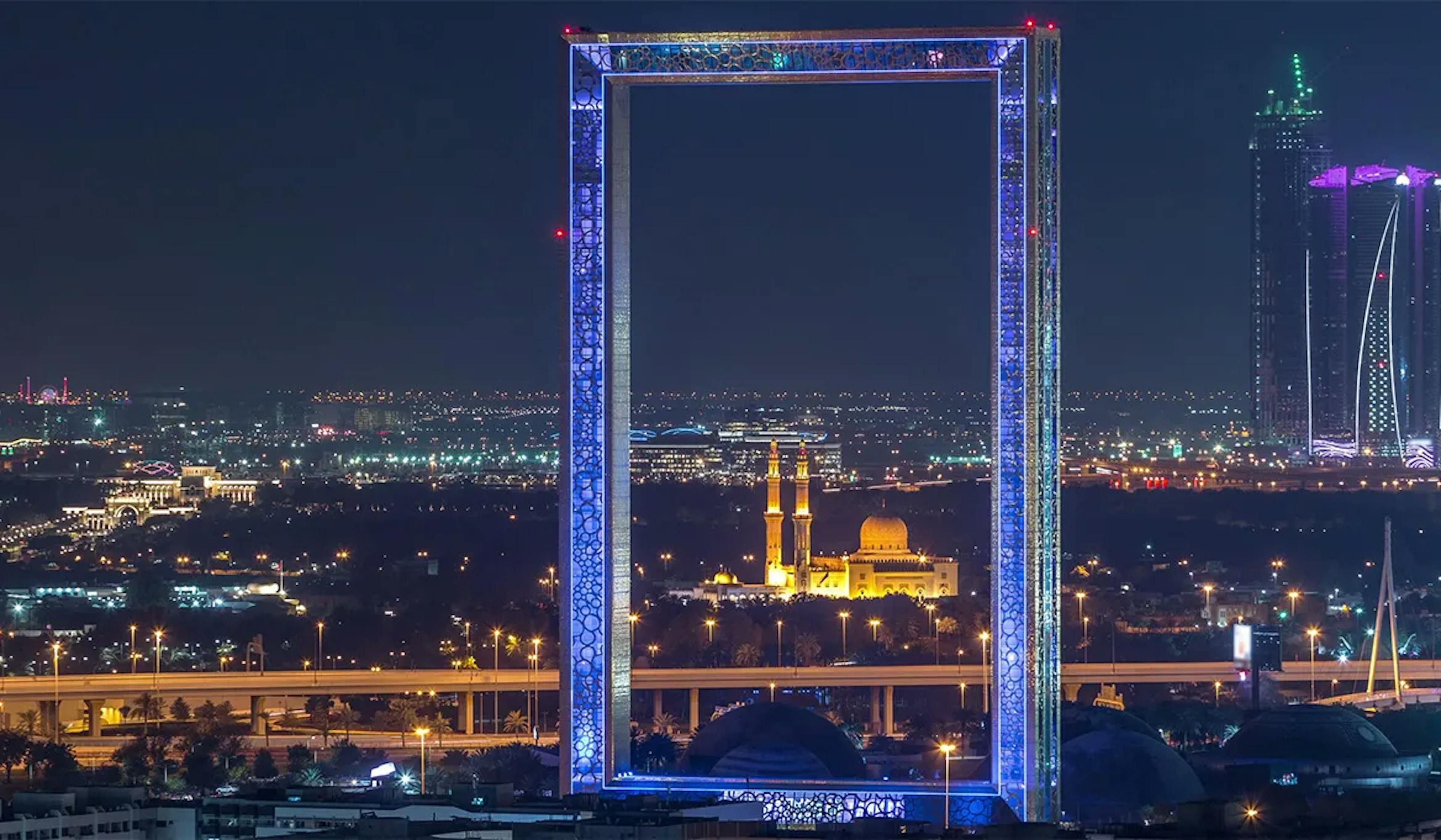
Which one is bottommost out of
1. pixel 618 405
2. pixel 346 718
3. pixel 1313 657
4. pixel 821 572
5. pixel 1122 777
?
pixel 1122 777

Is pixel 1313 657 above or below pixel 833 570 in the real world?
below

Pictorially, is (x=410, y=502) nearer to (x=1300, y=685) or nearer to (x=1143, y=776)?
(x=1300, y=685)

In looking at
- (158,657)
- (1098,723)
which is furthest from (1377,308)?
(1098,723)

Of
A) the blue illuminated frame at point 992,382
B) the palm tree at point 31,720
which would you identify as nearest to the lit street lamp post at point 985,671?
the palm tree at point 31,720

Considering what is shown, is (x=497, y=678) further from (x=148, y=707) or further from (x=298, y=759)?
(x=298, y=759)

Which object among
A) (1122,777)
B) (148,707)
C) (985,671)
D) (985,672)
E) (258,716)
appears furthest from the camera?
(985,671)

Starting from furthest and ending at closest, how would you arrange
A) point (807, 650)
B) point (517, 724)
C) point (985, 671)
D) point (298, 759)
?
point (807, 650)
point (985, 671)
point (517, 724)
point (298, 759)

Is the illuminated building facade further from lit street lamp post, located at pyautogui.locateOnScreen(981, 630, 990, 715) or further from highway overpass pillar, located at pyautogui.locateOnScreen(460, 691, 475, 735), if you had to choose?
highway overpass pillar, located at pyautogui.locateOnScreen(460, 691, 475, 735)
